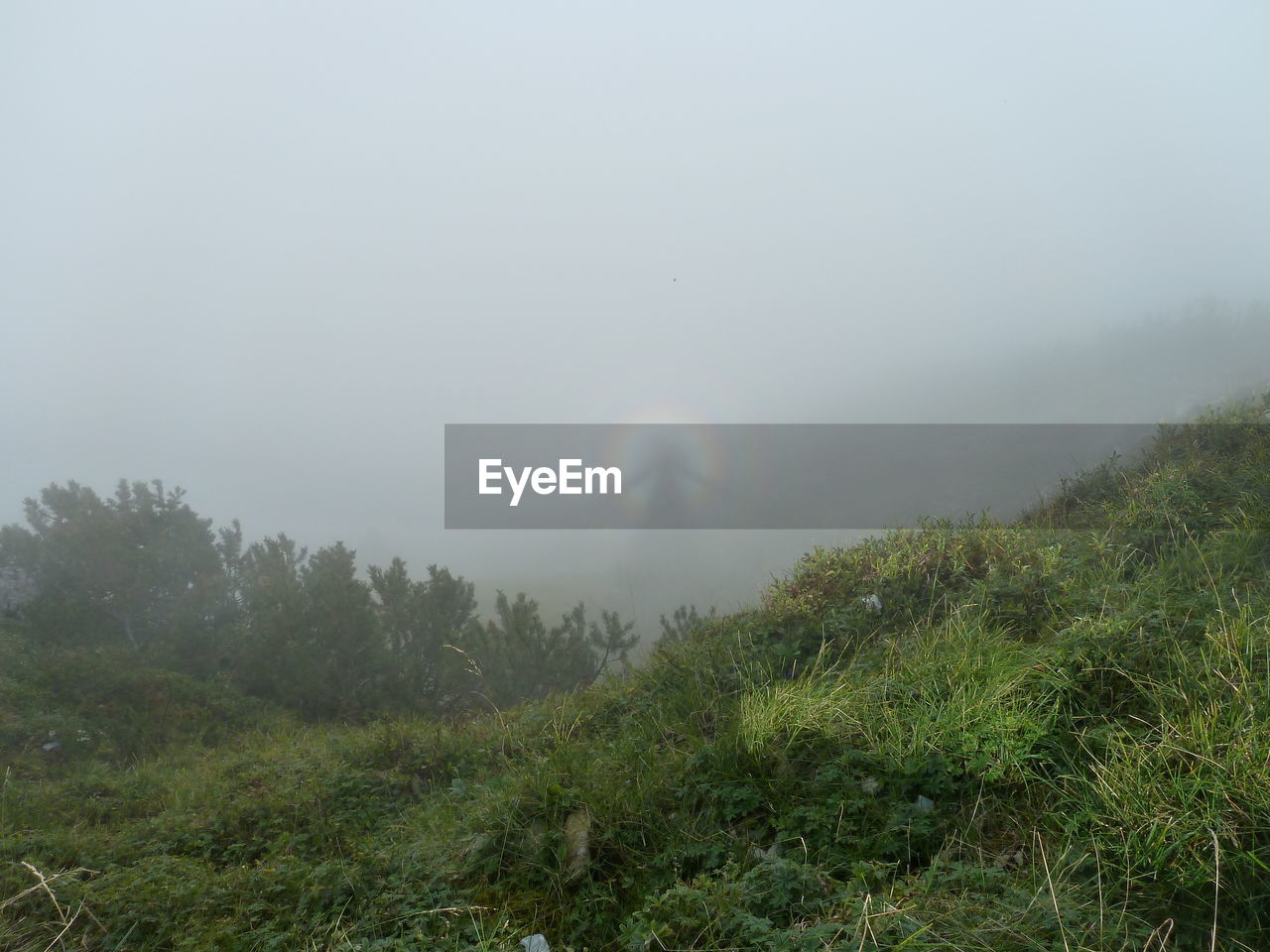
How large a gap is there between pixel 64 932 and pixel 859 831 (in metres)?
3.61

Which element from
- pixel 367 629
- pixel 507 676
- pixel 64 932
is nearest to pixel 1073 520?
pixel 507 676

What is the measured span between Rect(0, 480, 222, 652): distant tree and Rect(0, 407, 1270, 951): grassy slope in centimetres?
785

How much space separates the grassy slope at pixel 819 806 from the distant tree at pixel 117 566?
25.7ft

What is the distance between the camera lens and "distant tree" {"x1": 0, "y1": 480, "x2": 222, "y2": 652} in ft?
42.3

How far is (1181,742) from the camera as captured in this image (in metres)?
3.19

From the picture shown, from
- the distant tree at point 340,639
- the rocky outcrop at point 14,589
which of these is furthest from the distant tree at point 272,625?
the rocky outcrop at point 14,589

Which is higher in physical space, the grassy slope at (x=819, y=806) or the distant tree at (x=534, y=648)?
Answer: the grassy slope at (x=819, y=806)

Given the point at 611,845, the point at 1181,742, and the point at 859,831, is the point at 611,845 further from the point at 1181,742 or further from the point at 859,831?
the point at 1181,742

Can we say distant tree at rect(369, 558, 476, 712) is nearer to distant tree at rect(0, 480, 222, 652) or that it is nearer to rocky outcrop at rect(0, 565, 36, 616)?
distant tree at rect(0, 480, 222, 652)

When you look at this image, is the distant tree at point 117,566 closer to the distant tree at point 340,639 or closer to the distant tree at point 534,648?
the distant tree at point 340,639

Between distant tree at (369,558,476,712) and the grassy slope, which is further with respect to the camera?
distant tree at (369,558,476,712)

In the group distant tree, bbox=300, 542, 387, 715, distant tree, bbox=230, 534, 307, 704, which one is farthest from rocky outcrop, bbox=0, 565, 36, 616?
distant tree, bbox=300, 542, 387, 715

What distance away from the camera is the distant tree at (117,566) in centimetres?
1288

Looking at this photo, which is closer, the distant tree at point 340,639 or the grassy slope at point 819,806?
the grassy slope at point 819,806
